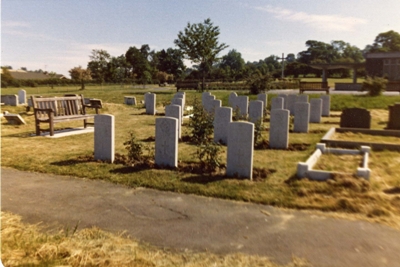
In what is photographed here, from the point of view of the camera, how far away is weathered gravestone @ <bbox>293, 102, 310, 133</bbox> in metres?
13.0

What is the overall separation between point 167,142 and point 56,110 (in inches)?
274

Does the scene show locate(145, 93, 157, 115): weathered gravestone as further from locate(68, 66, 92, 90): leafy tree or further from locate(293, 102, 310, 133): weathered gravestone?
locate(68, 66, 92, 90): leafy tree

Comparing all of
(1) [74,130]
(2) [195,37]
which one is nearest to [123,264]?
(1) [74,130]

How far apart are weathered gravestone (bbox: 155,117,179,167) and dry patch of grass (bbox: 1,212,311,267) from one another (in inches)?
130

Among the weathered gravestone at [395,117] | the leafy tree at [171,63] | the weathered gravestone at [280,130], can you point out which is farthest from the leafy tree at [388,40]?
the weathered gravestone at [280,130]

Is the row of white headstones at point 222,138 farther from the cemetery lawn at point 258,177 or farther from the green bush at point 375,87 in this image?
the green bush at point 375,87

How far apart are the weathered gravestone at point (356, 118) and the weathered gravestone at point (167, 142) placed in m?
8.37

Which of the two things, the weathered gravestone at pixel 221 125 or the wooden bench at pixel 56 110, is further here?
the wooden bench at pixel 56 110

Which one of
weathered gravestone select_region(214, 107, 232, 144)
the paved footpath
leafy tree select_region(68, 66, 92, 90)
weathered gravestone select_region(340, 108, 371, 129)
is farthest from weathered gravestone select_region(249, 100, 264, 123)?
leafy tree select_region(68, 66, 92, 90)

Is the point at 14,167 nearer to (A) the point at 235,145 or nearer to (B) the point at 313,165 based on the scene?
(A) the point at 235,145

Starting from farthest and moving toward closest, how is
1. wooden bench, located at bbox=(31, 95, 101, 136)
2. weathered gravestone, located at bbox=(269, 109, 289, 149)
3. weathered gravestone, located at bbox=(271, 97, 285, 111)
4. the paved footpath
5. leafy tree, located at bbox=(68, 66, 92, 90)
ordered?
leafy tree, located at bbox=(68, 66, 92, 90)
weathered gravestone, located at bbox=(271, 97, 285, 111)
wooden bench, located at bbox=(31, 95, 101, 136)
weathered gravestone, located at bbox=(269, 109, 289, 149)
the paved footpath

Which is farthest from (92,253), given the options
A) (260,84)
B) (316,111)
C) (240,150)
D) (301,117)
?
(260,84)

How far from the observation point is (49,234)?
14.2ft

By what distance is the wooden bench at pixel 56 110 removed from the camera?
38.0ft
